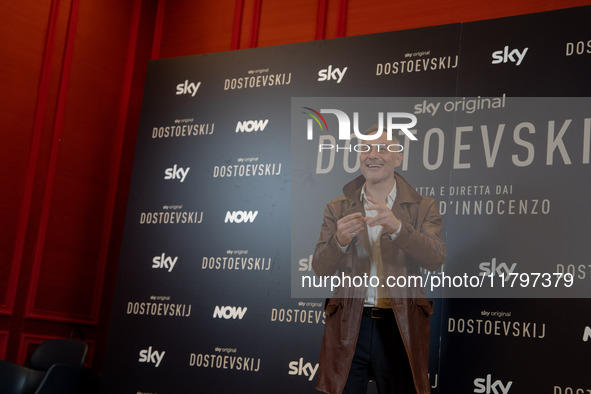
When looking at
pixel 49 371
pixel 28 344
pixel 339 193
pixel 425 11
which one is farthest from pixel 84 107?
pixel 425 11

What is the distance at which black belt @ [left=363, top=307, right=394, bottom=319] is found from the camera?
296 centimetres

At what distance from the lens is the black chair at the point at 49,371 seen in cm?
455

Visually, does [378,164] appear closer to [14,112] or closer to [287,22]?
[287,22]

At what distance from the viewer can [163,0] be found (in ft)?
21.1

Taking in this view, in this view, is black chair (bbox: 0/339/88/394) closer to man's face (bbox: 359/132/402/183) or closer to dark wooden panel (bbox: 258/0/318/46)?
man's face (bbox: 359/132/402/183)

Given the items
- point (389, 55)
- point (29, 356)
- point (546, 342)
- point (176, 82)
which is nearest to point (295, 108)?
point (389, 55)

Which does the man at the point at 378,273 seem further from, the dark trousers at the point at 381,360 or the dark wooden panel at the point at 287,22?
the dark wooden panel at the point at 287,22

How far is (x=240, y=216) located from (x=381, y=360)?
206 cm

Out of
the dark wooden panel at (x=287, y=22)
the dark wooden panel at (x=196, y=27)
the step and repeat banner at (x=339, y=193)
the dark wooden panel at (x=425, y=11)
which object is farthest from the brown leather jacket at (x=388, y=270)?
the dark wooden panel at (x=196, y=27)

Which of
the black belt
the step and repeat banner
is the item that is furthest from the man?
the step and repeat banner

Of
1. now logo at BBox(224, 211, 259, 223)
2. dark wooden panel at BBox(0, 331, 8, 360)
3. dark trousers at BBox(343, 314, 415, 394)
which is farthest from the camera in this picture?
dark wooden panel at BBox(0, 331, 8, 360)

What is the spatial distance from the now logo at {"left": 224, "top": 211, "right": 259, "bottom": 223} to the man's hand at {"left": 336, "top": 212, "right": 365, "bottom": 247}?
177 cm

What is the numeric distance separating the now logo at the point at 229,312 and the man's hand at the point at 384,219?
185cm

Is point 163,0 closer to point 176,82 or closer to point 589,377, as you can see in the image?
point 176,82
